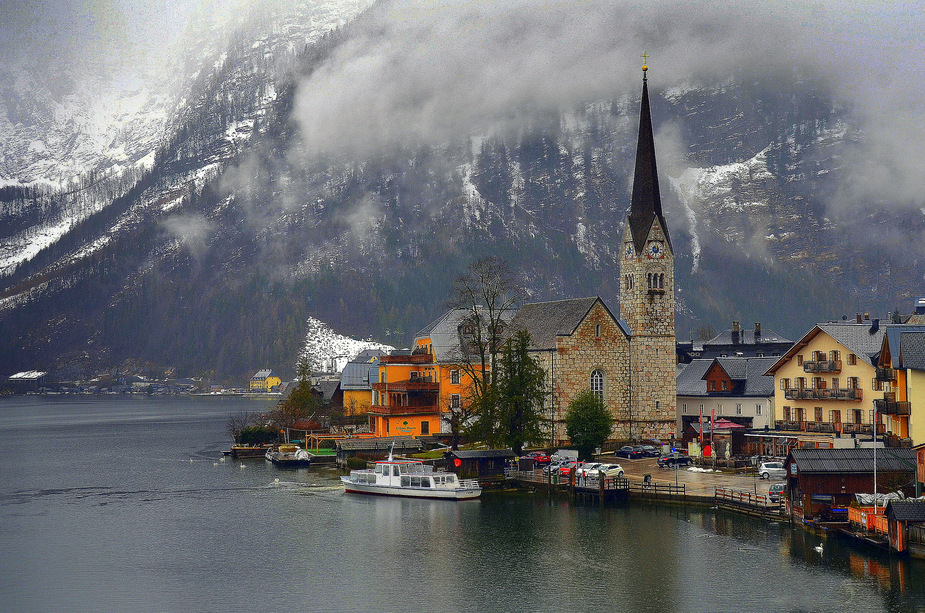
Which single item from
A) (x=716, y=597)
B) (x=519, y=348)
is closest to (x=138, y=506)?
(x=519, y=348)

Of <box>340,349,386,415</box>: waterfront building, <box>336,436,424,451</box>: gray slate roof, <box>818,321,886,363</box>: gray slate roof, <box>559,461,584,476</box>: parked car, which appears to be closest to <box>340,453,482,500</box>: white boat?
<box>559,461,584,476</box>: parked car

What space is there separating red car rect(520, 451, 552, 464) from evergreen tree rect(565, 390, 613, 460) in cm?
279

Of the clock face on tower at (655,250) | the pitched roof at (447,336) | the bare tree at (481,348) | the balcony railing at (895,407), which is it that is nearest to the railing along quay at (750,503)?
the balcony railing at (895,407)

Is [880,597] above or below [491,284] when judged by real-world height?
below

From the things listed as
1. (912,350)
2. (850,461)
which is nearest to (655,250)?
(912,350)

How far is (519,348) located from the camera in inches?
3460

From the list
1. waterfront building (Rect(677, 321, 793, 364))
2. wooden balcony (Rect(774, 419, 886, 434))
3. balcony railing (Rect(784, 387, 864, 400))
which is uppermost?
waterfront building (Rect(677, 321, 793, 364))

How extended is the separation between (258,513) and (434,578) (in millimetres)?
23093

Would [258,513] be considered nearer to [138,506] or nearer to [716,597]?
[138,506]

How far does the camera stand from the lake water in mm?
48406

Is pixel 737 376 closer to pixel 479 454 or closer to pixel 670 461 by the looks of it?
pixel 670 461

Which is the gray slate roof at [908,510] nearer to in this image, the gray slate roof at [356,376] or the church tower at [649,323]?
the church tower at [649,323]

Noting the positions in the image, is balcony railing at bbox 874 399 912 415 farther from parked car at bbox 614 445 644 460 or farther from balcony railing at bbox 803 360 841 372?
parked car at bbox 614 445 644 460

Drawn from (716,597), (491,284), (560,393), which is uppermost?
(491,284)
